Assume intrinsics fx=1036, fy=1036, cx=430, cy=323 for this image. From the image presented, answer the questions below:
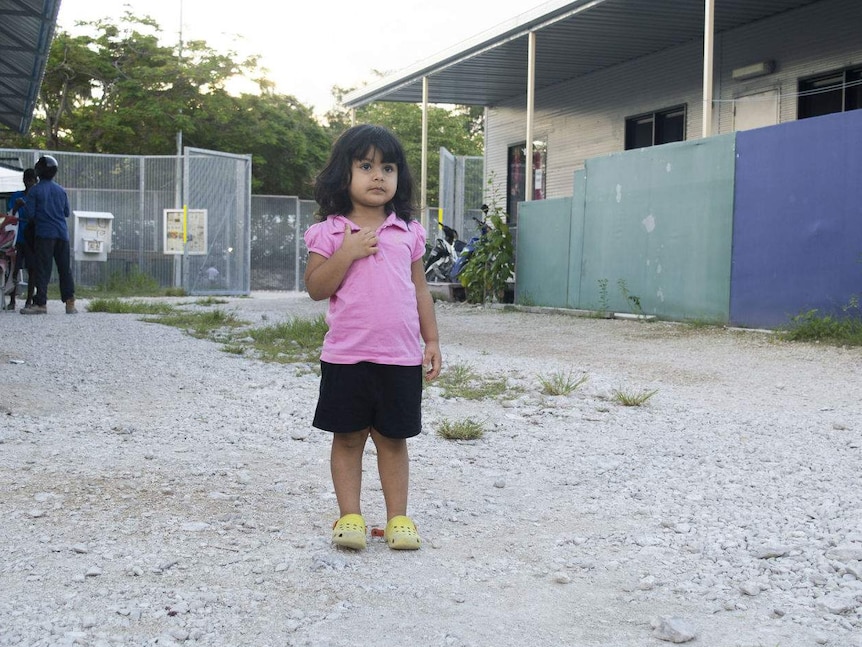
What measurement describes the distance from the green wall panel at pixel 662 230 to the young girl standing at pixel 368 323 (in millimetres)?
7659

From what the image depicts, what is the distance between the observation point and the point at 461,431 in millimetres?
4875

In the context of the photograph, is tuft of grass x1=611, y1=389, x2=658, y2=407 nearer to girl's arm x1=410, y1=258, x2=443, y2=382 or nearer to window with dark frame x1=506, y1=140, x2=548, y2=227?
girl's arm x1=410, y1=258, x2=443, y2=382

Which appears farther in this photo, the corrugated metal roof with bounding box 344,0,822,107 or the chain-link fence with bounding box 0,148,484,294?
the chain-link fence with bounding box 0,148,484,294

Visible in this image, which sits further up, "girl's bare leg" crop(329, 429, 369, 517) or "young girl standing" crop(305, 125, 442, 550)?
"young girl standing" crop(305, 125, 442, 550)

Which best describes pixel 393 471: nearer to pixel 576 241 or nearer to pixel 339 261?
pixel 339 261

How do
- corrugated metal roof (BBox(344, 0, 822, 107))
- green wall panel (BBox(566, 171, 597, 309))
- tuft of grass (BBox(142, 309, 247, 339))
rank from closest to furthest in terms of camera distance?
tuft of grass (BBox(142, 309, 247, 339)) → corrugated metal roof (BBox(344, 0, 822, 107)) → green wall panel (BBox(566, 171, 597, 309))

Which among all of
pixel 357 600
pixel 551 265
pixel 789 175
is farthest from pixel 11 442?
pixel 551 265

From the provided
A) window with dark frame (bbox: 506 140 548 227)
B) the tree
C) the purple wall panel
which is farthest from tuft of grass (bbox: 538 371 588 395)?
the tree

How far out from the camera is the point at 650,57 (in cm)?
1556

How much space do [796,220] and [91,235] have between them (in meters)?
14.3

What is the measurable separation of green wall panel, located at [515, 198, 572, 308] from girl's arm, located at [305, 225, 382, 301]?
1067cm

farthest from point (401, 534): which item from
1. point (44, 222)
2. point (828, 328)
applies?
point (44, 222)

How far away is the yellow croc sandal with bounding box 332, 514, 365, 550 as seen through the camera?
304 cm

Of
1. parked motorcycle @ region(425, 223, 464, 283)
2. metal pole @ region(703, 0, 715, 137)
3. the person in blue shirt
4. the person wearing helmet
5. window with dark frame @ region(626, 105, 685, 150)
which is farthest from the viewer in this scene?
parked motorcycle @ region(425, 223, 464, 283)
